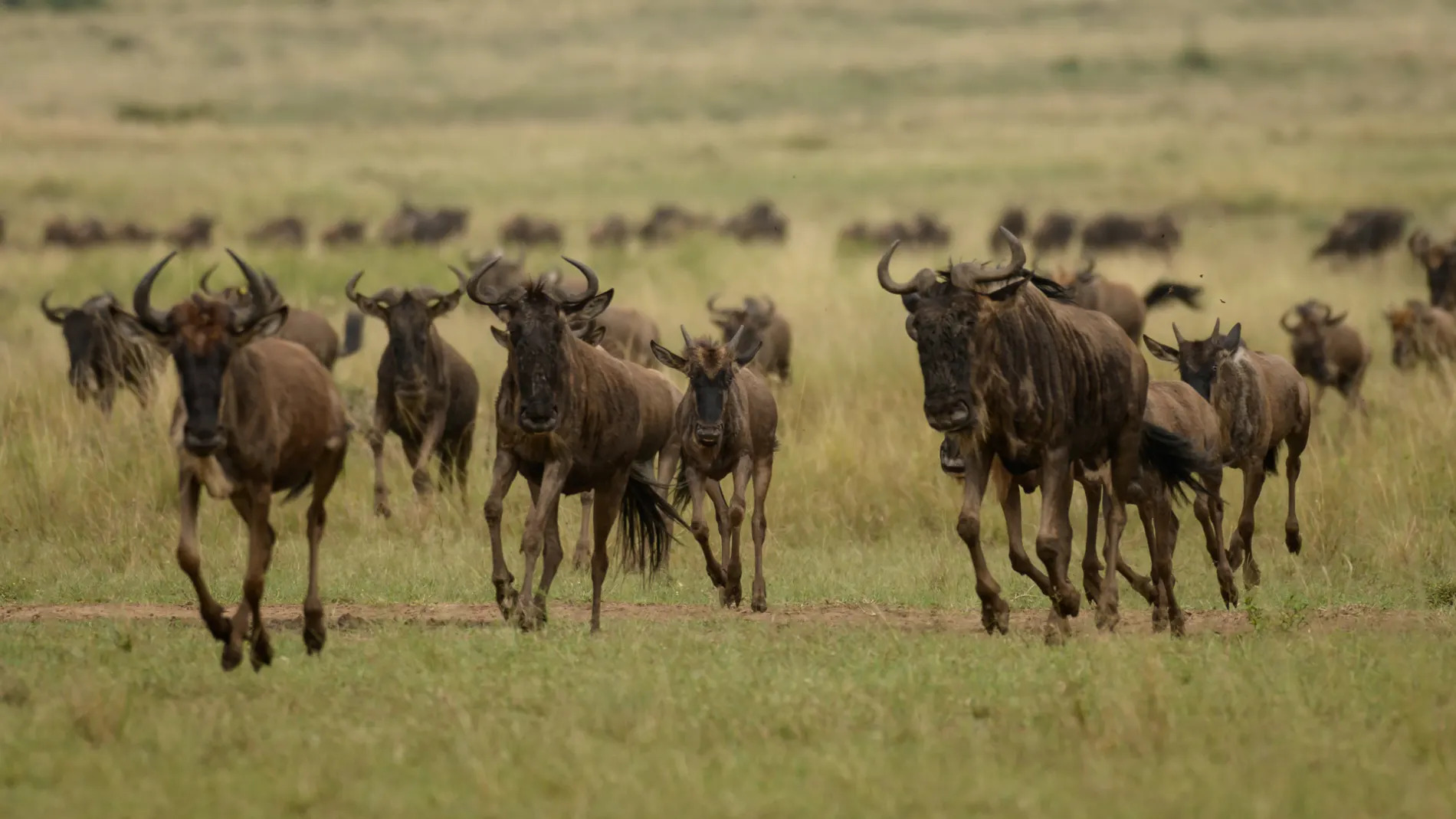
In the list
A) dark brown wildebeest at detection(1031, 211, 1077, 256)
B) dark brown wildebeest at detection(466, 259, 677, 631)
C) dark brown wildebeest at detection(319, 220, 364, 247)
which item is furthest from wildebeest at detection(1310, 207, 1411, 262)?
dark brown wildebeest at detection(466, 259, 677, 631)

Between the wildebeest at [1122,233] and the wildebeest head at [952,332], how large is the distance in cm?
2841

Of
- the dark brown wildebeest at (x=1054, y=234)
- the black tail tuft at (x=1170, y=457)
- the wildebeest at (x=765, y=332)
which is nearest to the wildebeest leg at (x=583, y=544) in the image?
the black tail tuft at (x=1170, y=457)

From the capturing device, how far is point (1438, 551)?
1306 cm

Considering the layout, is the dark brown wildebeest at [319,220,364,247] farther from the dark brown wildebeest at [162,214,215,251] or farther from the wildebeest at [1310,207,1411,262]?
the wildebeest at [1310,207,1411,262]

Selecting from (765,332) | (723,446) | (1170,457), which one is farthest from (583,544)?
(765,332)

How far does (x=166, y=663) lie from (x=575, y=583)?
388 cm

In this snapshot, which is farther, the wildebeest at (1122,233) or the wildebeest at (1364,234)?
the wildebeest at (1122,233)

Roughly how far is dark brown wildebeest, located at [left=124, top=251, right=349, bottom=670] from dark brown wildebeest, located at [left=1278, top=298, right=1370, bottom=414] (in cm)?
1161

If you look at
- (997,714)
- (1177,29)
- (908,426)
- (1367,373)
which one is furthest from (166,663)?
(1177,29)

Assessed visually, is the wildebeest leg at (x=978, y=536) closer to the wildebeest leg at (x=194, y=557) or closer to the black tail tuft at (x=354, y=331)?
the wildebeest leg at (x=194, y=557)

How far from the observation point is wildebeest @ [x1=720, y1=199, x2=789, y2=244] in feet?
132

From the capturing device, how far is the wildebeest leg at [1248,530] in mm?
12734

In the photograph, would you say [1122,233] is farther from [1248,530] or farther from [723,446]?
[723,446]

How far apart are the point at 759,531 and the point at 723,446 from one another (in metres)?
0.54
